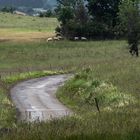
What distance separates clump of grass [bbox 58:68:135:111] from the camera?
26.8 meters

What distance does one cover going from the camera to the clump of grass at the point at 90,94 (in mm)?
26772

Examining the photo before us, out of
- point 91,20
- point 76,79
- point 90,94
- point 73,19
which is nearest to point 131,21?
point 76,79

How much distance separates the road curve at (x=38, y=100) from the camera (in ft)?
85.0

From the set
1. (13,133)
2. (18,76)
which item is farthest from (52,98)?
(13,133)

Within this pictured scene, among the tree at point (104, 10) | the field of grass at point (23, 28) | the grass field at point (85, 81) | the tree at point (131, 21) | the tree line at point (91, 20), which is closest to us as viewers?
the grass field at point (85, 81)

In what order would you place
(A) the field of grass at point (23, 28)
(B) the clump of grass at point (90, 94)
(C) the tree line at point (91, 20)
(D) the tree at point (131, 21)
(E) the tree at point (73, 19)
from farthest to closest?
(C) the tree line at point (91, 20) → (E) the tree at point (73, 19) → (A) the field of grass at point (23, 28) → (D) the tree at point (131, 21) → (B) the clump of grass at point (90, 94)

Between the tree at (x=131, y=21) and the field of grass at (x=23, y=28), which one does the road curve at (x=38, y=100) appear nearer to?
the tree at (x=131, y=21)

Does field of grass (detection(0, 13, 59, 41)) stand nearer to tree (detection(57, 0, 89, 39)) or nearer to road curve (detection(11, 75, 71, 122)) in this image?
tree (detection(57, 0, 89, 39))

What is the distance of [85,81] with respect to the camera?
35.9 m

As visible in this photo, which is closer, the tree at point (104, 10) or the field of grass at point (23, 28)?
the field of grass at point (23, 28)

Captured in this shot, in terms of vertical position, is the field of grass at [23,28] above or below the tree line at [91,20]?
below

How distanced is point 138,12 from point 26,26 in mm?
42342

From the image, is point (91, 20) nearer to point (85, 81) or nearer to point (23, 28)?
point (23, 28)

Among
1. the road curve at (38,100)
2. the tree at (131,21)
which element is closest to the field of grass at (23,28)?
the tree at (131,21)
